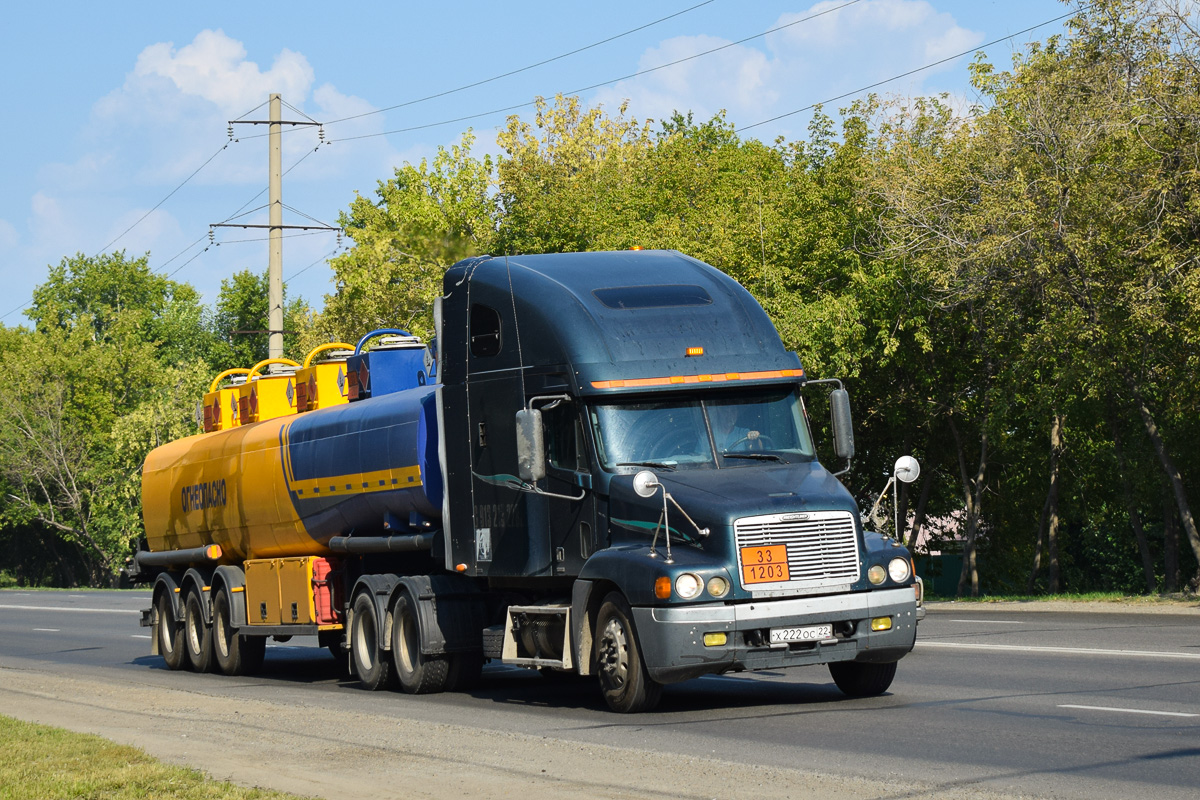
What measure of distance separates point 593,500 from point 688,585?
4.83 ft

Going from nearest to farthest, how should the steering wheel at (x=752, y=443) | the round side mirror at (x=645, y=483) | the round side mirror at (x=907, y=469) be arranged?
the round side mirror at (x=645, y=483), the round side mirror at (x=907, y=469), the steering wheel at (x=752, y=443)

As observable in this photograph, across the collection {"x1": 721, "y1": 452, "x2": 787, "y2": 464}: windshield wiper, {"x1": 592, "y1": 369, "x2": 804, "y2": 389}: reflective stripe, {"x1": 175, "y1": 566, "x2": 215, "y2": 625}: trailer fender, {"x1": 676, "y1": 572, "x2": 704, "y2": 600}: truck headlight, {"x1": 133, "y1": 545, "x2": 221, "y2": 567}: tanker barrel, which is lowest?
{"x1": 676, "y1": 572, "x2": 704, "y2": 600}: truck headlight

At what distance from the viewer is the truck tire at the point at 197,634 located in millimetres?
21125

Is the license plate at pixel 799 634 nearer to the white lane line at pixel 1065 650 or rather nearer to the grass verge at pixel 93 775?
the grass verge at pixel 93 775

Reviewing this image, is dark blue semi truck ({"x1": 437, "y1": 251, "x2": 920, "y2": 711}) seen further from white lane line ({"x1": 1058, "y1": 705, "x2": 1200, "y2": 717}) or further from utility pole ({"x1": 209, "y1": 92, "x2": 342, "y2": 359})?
utility pole ({"x1": 209, "y1": 92, "x2": 342, "y2": 359})

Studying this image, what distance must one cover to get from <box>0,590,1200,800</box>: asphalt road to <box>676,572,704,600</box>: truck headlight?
3.26 feet

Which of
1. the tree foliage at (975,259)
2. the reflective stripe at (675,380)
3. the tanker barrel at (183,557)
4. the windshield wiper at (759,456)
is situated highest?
the tree foliage at (975,259)

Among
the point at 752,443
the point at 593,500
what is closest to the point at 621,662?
the point at 593,500

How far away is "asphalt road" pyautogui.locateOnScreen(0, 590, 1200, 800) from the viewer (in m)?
9.32

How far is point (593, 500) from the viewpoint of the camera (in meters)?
13.0

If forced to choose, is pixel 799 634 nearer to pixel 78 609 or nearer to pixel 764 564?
pixel 764 564

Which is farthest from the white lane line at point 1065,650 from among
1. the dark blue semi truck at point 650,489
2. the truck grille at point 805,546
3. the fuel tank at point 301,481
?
the fuel tank at point 301,481

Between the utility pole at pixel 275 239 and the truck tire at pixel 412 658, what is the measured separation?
19.3 meters

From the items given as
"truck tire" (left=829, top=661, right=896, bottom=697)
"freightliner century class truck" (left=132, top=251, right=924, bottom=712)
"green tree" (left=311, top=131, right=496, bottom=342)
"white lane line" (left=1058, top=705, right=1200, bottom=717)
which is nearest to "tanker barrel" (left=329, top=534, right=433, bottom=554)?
"freightliner century class truck" (left=132, top=251, right=924, bottom=712)
